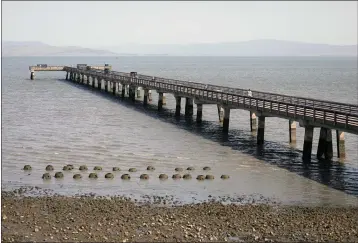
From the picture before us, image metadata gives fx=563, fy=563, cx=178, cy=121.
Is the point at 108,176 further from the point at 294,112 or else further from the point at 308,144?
the point at 308,144

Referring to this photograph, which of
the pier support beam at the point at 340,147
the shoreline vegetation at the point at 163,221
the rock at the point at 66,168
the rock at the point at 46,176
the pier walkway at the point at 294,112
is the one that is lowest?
the rock at the point at 46,176

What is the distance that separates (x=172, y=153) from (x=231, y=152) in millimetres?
3977

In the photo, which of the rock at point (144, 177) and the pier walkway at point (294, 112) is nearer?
the rock at point (144, 177)

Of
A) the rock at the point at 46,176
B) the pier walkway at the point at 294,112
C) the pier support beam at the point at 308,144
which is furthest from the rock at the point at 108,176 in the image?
the pier walkway at the point at 294,112

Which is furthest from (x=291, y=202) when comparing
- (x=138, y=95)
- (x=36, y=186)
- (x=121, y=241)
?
(x=138, y=95)

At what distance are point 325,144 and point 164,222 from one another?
16.7 m

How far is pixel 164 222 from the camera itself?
2108cm

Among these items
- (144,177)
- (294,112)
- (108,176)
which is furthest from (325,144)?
(108,176)

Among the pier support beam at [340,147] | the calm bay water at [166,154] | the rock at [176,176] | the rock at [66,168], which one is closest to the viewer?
the calm bay water at [166,154]

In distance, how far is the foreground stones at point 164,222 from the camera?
1944 cm

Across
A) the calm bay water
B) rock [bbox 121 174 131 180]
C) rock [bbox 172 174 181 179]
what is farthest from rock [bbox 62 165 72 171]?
rock [bbox 172 174 181 179]

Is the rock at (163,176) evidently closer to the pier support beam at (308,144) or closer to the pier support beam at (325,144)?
the pier support beam at (308,144)

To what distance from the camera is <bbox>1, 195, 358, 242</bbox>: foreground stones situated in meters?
19.4

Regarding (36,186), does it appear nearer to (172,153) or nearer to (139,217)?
(139,217)
